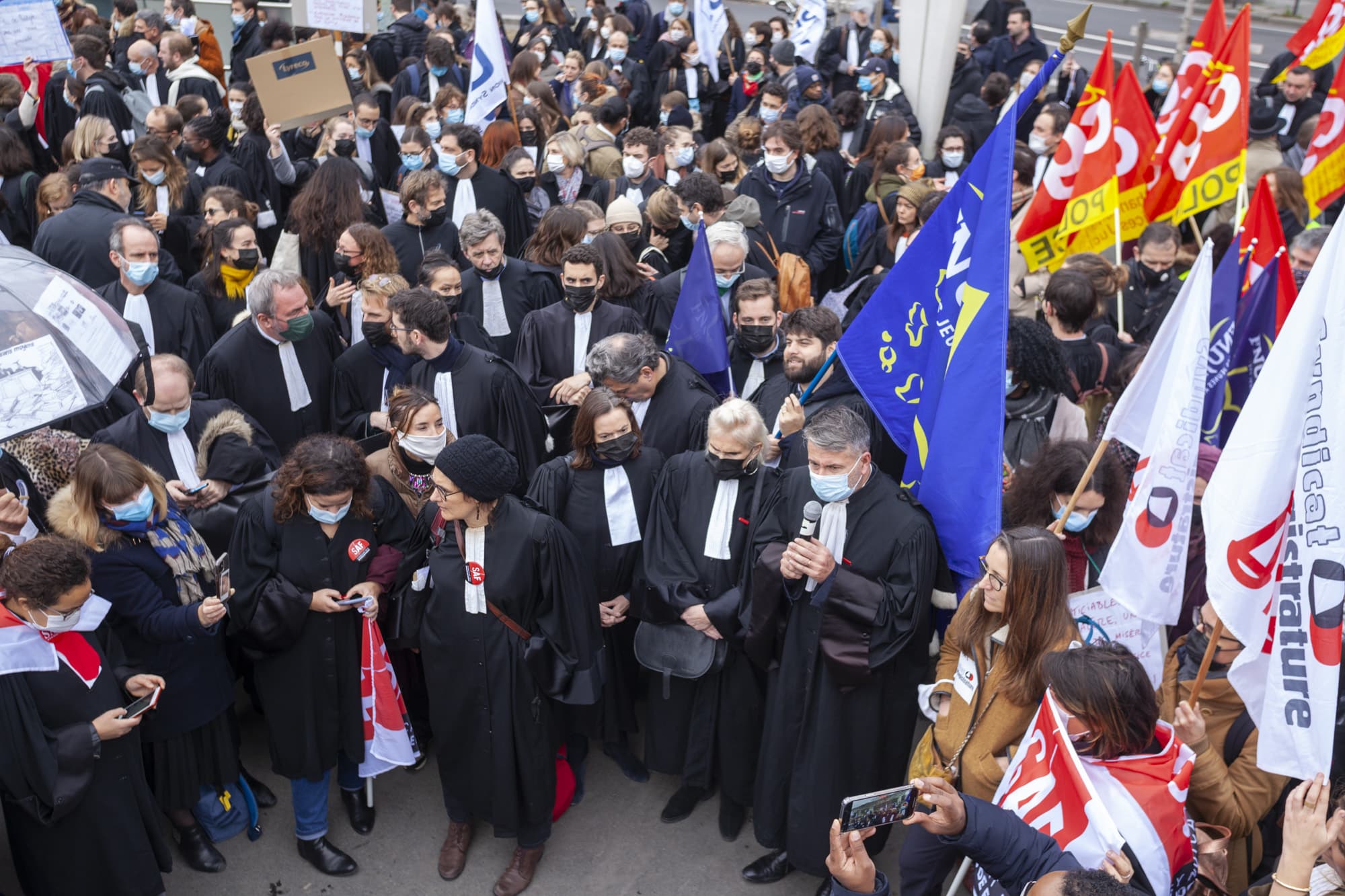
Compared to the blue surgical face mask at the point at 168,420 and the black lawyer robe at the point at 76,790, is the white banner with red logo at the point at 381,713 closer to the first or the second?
the black lawyer robe at the point at 76,790

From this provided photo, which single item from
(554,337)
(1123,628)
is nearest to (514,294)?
(554,337)

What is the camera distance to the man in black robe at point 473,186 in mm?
8000

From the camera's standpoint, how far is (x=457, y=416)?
18.6ft

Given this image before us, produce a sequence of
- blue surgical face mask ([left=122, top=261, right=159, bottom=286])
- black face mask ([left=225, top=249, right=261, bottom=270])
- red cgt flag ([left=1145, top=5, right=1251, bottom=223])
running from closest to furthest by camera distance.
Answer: blue surgical face mask ([left=122, top=261, right=159, bottom=286])
black face mask ([left=225, top=249, right=261, bottom=270])
red cgt flag ([left=1145, top=5, right=1251, bottom=223])

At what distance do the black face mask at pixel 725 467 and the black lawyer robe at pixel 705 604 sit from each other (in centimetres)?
5

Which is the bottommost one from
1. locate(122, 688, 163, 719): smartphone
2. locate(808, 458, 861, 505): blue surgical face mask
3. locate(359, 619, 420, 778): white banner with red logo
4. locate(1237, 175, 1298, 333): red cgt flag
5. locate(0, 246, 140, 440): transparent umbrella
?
locate(359, 619, 420, 778): white banner with red logo

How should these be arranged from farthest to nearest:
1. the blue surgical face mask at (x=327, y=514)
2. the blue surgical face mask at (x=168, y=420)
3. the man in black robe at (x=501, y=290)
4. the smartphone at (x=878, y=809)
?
1. the man in black robe at (x=501, y=290)
2. the blue surgical face mask at (x=168, y=420)
3. the blue surgical face mask at (x=327, y=514)
4. the smartphone at (x=878, y=809)

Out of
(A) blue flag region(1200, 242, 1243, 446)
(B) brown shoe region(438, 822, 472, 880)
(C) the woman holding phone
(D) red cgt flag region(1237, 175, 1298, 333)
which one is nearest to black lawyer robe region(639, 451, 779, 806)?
(B) brown shoe region(438, 822, 472, 880)

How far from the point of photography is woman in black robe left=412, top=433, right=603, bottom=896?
4.36m

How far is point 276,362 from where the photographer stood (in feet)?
19.6

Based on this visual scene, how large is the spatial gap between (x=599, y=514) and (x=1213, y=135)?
15.2ft

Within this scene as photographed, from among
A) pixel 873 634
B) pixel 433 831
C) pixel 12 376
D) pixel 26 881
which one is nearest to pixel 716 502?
pixel 873 634

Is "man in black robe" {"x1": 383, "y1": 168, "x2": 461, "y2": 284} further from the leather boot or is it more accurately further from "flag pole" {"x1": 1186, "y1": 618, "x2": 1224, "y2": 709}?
"flag pole" {"x1": 1186, "y1": 618, "x2": 1224, "y2": 709}

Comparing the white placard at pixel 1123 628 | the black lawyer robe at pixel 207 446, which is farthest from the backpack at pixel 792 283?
the black lawyer robe at pixel 207 446
